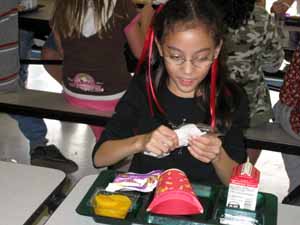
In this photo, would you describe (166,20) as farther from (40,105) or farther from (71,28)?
(40,105)

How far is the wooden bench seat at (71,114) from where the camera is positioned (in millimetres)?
2262

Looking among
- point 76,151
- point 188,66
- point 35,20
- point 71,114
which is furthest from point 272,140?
point 35,20

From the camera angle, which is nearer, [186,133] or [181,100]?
[186,133]

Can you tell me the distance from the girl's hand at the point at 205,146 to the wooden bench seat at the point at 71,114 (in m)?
0.90

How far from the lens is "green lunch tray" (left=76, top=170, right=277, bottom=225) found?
1244 millimetres

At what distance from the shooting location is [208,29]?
1.49 m

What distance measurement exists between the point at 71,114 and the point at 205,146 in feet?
3.74

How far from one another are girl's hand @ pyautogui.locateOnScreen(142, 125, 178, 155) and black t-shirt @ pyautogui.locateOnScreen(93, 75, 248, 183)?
0.26 meters

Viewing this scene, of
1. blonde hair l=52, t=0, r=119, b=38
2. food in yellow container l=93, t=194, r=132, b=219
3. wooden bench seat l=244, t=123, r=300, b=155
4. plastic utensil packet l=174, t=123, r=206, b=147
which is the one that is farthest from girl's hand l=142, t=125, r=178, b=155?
blonde hair l=52, t=0, r=119, b=38

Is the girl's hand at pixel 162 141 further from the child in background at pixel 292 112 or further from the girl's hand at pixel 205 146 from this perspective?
the child in background at pixel 292 112

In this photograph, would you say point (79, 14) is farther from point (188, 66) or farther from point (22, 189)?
point (22, 189)

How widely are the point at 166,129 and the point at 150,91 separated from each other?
29 cm

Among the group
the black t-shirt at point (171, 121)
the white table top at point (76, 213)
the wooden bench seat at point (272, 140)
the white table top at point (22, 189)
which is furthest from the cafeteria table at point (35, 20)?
the white table top at point (76, 213)

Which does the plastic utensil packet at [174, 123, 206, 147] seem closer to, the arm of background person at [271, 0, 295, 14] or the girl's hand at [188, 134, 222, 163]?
the girl's hand at [188, 134, 222, 163]
